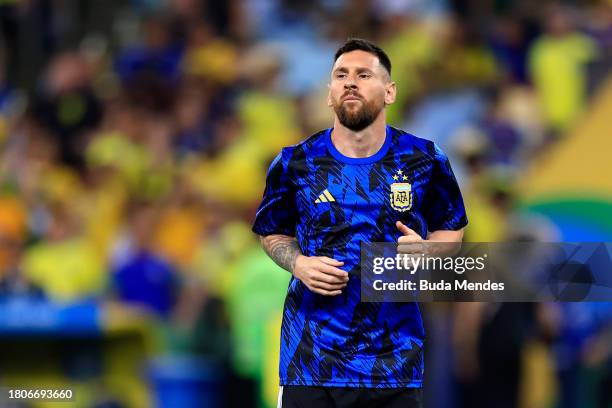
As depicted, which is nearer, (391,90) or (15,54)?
(391,90)

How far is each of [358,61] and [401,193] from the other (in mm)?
511

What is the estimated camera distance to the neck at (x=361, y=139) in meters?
4.66

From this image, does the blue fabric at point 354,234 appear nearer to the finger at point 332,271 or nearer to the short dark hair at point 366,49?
the finger at point 332,271

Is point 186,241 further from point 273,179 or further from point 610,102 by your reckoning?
point 273,179

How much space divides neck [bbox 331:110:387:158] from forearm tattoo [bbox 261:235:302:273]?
41 centimetres

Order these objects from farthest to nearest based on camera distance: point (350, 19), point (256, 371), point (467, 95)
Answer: point (350, 19) < point (467, 95) < point (256, 371)

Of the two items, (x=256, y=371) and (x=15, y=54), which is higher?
(x=15, y=54)

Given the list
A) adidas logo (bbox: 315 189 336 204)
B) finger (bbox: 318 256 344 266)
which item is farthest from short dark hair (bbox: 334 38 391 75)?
finger (bbox: 318 256 344 266)

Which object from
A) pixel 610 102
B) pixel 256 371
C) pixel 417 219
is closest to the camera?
pixel 417 219

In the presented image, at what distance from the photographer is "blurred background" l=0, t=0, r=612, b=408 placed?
9.25 m

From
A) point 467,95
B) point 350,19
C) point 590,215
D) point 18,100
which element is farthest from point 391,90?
point 18,100

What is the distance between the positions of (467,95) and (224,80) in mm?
2779

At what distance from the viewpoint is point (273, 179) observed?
189 inches

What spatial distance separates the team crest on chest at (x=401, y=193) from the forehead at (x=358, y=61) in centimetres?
42
